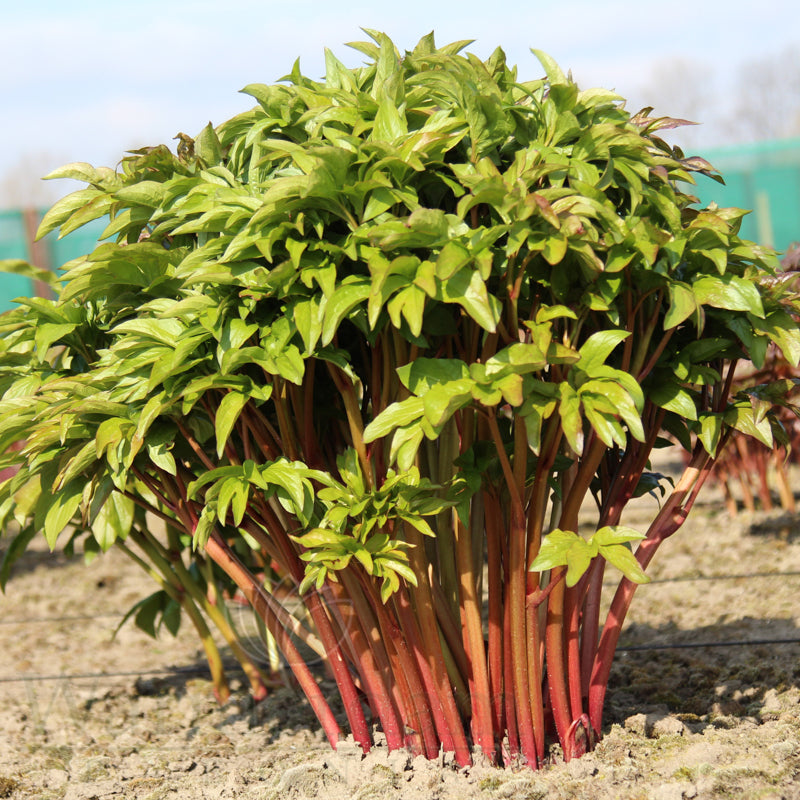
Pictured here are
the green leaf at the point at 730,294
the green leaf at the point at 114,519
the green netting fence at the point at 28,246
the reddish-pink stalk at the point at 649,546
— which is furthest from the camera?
the green netting fence at the point at 28,246

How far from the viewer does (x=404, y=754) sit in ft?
6.84

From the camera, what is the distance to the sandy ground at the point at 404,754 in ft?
6.55

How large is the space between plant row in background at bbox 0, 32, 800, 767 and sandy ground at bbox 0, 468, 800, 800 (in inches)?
4.7

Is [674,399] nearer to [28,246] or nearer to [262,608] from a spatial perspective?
[262,608]

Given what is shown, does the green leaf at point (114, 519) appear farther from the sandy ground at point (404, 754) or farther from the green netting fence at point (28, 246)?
the green netting fence at point (28, 246)

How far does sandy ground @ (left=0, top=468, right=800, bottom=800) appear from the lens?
2.00m

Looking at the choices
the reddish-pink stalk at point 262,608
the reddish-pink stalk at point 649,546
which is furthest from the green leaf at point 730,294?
the reddish-pink stalk at point 262,608

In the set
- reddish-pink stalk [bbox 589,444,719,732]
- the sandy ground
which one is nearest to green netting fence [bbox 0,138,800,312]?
the sandy ground

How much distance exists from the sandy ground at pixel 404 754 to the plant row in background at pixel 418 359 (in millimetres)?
119

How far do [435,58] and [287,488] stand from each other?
2.81 feet

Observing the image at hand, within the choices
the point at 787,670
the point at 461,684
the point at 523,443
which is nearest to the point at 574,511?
the point at 523,443

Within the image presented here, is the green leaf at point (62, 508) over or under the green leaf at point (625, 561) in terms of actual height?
over

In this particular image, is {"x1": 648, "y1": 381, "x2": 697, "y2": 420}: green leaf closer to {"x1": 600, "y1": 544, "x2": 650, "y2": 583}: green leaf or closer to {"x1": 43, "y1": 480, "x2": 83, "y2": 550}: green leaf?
{"x1": 600, "y1": 544, "x2": 650, "y2": 583}: green leaf

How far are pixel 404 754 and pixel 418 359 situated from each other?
0.93 m
